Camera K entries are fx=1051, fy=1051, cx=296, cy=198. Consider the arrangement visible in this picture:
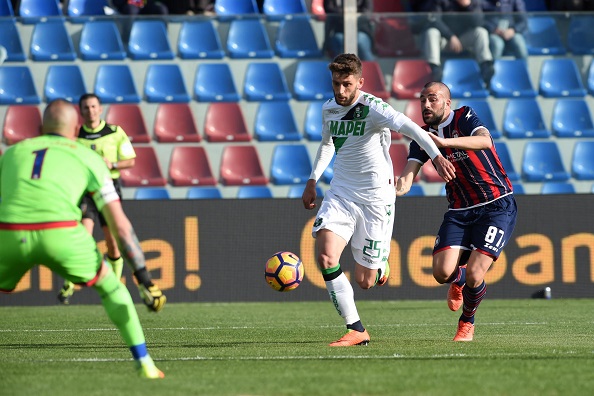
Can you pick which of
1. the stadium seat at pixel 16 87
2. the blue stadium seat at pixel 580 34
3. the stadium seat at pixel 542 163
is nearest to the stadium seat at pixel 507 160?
the stadium seat at pixel 542 163

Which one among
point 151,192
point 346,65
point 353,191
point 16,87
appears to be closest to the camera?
point 346,65

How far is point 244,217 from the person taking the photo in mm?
14703

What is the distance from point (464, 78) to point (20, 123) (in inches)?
287

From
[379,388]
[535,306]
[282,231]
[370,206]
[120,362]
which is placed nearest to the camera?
[379,388]

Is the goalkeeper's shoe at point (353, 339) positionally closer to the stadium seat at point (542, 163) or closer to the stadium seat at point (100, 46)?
the stadium seat at point (542, 163)

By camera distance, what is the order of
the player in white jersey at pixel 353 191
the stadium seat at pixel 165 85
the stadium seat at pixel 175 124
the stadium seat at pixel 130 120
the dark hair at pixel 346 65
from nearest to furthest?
the dark hair at pixel 346 65 → the player in white jersey at pixel 353 191 → the stadium seat at pixel 130 120 → the stadium seat at pixel 175 124 → the stadium seat at pixel 165 85

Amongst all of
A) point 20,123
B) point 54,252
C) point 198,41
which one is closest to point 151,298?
point 54,252

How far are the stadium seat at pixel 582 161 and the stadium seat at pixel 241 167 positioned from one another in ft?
16.6

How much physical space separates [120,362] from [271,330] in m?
3.15

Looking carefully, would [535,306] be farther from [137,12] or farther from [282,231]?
[137,12]

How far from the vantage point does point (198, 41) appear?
17.6 meters

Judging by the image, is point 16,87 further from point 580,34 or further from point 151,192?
point 580,34

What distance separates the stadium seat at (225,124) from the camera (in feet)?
55.8

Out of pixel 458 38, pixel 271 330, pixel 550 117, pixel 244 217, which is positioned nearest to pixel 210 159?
pixel 244 217
